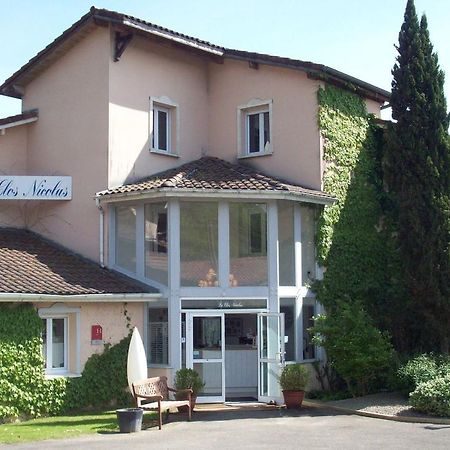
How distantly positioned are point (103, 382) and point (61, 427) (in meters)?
2.72

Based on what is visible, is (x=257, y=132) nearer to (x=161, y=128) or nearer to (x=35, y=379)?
(x=161, y=128)

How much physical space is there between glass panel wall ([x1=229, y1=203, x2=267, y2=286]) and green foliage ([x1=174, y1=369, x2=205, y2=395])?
8.07ft

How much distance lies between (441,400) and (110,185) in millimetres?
9203

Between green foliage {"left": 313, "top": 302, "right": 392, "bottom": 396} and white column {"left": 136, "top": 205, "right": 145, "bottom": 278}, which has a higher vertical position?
white column {"left": 136, "top": 205, "right": 145, "bottom": 278}

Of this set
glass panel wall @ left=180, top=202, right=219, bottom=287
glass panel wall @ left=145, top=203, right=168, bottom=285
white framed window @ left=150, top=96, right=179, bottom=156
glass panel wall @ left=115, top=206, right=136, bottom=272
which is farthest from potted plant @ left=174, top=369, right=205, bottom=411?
white framed window @ left=150, top=96, right=179, bottom=156

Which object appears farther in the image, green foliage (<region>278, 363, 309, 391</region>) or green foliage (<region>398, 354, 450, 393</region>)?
green foliage (<region>278, 363, 309, 391</region>)

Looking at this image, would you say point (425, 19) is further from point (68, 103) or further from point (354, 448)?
point (354, 448)

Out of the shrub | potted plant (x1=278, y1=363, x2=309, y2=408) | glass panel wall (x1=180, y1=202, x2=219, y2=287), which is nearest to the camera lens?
the shrub

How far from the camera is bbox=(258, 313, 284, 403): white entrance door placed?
1789 centimetres

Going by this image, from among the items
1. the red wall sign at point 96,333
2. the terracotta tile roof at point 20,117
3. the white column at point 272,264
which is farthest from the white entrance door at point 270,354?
the terracotta tile roof at point 20,117

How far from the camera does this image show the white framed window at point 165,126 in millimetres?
20578

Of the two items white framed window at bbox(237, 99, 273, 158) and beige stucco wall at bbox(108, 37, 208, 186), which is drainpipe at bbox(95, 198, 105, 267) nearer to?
beige stucco wall at bbox(108, 37, 208, 186)

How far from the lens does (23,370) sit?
16.2m

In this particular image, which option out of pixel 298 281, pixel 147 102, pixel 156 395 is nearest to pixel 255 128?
pixel 147 102
